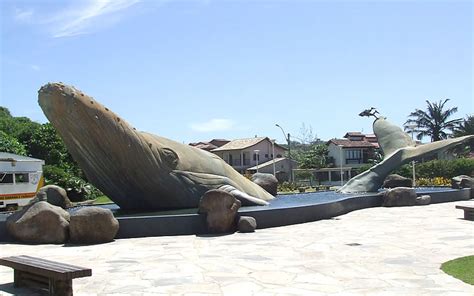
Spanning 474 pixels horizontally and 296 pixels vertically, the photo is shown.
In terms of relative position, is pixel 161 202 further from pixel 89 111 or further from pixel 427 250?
pixel 427 250

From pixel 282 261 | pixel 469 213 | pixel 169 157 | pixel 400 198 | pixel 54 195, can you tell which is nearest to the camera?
pixel 282 261

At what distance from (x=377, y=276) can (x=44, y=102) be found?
9.89m

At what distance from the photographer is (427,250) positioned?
983 centimetres

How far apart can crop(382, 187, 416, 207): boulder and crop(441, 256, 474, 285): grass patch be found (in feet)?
38.7

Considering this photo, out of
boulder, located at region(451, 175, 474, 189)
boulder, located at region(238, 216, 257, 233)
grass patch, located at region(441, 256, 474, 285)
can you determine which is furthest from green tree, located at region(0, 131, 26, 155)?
grass patch, located at region(441, 256, 474, 285)

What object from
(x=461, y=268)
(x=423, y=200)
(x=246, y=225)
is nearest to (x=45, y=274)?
(x=461, y=268)

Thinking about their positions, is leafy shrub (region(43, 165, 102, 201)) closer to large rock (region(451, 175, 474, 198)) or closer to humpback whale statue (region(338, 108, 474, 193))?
humpback whale statue (region(338, 108, 474, 193))

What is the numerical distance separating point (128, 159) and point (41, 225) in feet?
11.0

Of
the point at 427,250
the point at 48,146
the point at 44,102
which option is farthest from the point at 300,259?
the point at 48,146

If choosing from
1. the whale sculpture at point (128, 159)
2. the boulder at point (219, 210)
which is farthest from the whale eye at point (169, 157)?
the boulder at point (219, 210)

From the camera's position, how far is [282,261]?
8953 millimetres

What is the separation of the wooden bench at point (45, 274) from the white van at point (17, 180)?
735 inches

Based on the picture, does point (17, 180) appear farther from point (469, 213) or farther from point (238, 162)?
point (238, 162)

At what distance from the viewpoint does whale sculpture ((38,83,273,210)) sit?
13.8 meters
